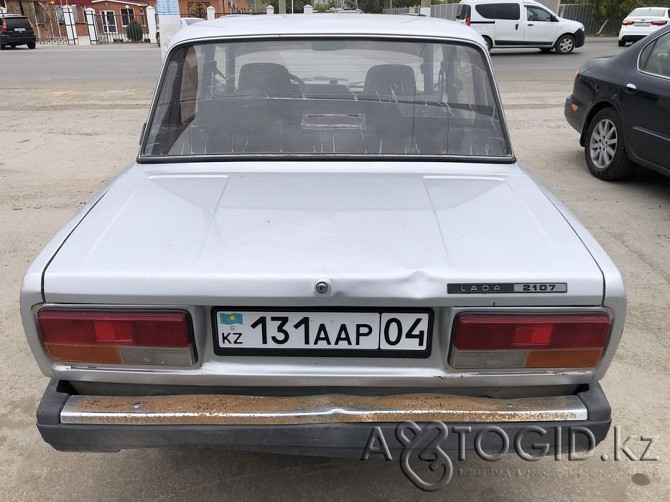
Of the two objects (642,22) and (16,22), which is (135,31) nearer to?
(16,22)

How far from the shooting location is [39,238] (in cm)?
471

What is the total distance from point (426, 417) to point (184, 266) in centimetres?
89

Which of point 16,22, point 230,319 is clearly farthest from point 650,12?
point 16,22

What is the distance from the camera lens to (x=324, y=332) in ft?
5.88

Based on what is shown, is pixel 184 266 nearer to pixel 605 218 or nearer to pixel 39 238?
pixel 39 238

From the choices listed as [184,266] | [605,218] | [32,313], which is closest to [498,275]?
[184,266]

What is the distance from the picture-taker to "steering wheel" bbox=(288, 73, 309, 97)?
2781 millimetres

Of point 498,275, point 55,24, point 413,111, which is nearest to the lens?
point 498,275

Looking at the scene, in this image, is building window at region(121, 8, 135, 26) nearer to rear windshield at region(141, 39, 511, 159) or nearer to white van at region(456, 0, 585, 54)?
white van at region(456, 0, 585, 54)

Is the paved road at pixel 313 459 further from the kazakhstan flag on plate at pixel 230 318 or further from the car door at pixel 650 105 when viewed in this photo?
the kazakhstan flag on plate at pixel 230 318

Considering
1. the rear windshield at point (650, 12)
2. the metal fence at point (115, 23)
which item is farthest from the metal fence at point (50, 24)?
the rear windshield at point (650, 12)

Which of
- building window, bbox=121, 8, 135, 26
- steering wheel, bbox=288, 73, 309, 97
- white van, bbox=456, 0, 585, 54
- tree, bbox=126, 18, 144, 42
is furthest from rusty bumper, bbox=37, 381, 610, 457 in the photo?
building window, bbox=121, 8, 135, 26

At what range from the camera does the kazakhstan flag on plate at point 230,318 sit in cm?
177

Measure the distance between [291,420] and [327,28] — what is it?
189 centimetres
